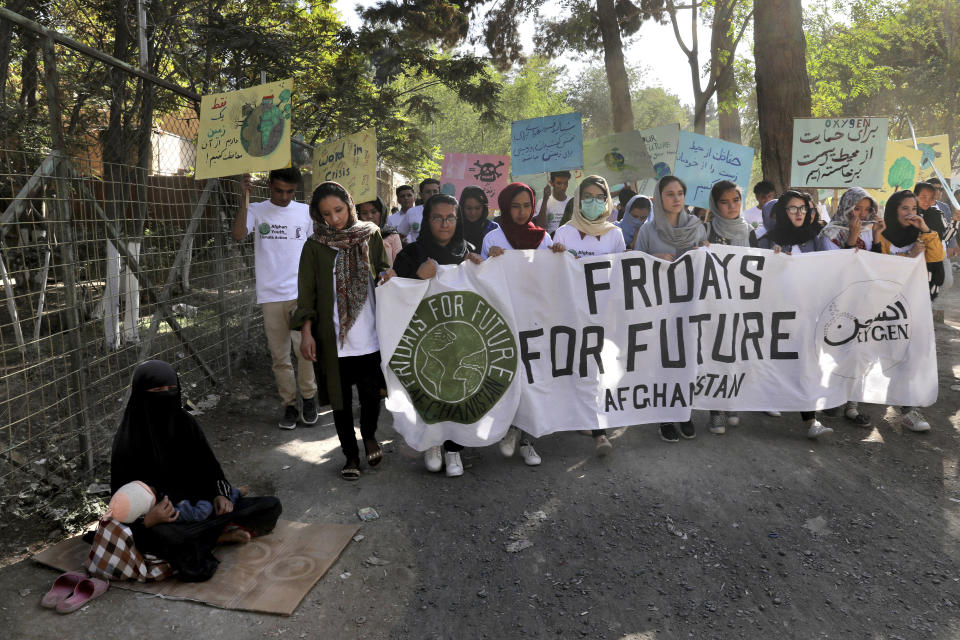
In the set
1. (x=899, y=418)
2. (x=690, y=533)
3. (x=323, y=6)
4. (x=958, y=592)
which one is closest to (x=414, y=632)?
(x=690, y=533)

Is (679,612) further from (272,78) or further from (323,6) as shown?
(323,6)

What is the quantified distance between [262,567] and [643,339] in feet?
8.77

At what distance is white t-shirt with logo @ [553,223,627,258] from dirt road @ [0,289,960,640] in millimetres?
1341

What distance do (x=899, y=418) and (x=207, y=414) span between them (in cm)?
542

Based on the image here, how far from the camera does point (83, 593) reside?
2.85 m

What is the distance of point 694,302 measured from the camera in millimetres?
4434

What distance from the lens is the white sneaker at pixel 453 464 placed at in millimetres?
4164

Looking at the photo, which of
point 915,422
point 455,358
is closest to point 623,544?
point 455,358

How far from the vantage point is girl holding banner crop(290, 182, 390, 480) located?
13.3 feet

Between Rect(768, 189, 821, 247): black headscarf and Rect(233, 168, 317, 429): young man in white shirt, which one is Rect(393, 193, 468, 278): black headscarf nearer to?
Rect(233, 168, 317, 429): young man in white shirt

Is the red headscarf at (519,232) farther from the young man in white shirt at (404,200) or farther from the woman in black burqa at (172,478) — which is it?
the young man in white shirt at (404,200)

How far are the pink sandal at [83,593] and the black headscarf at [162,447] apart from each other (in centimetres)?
40

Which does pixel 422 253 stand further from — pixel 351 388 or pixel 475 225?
pixel 351 388

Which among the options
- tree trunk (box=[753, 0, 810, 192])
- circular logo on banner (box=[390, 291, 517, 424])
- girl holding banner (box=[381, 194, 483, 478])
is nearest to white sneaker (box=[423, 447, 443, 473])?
girl holding banner (box=[381, 194, 483, 478])
